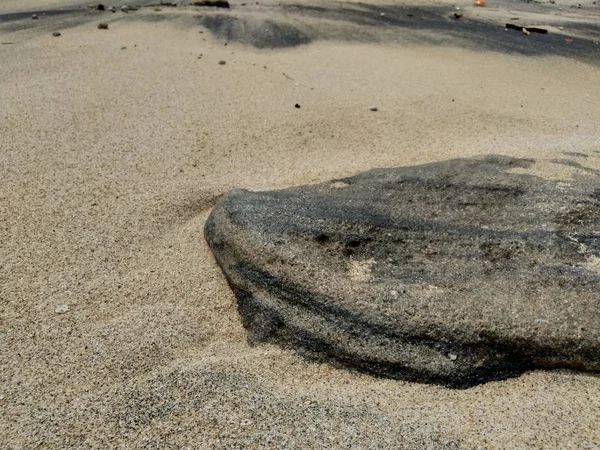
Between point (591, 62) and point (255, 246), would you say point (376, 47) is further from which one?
point (255, 246)

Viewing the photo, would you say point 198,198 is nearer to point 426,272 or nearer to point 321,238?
point 321,238

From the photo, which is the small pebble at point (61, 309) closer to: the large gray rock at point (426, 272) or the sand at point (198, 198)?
the sand at point (198, 198)

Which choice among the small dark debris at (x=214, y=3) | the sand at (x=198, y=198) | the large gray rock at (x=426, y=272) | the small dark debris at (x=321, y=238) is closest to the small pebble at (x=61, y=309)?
the sand at (x=198, y=198)

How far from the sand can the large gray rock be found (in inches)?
3.8

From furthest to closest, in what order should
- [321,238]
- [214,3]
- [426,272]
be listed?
1. [214,3]
2. [321,238]
3. [426,272]

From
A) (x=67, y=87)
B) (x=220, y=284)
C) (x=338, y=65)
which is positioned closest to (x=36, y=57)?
(x=67, y=87)

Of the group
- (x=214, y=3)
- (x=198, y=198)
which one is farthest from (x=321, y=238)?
(x=214, y=3)

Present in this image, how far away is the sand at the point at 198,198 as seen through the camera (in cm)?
184

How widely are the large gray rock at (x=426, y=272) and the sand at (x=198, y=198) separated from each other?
0.10 metres

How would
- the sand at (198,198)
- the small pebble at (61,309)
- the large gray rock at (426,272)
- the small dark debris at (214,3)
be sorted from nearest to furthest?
the sand at (198,198)
the large gray rock at (426,272)
the small pebble at (61,309)
the small dark debris at (214,3)

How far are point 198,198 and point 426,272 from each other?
1.47 meters

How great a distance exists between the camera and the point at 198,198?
10.6 feet

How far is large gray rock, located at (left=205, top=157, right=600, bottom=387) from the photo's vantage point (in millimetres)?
2014

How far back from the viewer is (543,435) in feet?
5.84
